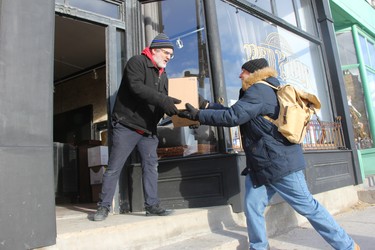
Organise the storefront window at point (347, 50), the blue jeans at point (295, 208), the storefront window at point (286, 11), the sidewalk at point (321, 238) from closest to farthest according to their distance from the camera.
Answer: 1. the blue jeans at point (295, 208)
2. the sidewalk at point (321, 238)
3. the storefront window at point (286, 11)
4. the storefront window at point (347, 50)

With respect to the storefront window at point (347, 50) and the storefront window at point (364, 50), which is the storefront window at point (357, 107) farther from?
the storefront window at point (364, 50)

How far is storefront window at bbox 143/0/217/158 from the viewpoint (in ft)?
14.6

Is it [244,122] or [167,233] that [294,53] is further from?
[167,233]

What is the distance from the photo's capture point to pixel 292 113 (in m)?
2.78

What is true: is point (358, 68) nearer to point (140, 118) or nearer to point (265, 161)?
point (265, 161)

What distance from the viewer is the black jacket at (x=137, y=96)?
131 inches

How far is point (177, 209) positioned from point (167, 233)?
2.62 ft

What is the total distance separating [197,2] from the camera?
4930 mm

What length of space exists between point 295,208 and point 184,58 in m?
2.76

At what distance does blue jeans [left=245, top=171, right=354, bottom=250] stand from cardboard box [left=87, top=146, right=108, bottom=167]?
335 cm

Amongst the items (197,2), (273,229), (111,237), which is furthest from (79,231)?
(197,2)

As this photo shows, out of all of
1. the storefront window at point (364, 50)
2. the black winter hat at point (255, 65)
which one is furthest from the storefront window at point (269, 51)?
the storefront window at point (364, 50)

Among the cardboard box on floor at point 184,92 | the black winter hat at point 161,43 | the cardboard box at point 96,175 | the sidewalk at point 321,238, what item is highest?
the black winter hat at point 161,43

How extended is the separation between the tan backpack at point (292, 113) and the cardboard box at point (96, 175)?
12.4 ft
